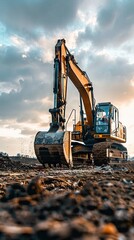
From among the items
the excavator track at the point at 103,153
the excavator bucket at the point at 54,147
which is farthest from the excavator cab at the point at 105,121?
the excavator bucket at the point at 54,147

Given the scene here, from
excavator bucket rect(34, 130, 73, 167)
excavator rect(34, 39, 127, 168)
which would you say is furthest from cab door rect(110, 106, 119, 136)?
excavator bucket rect(34, 130, 73, 167)

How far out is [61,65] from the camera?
17.5 meters

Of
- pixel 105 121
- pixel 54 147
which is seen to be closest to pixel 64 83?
pixel 54 147

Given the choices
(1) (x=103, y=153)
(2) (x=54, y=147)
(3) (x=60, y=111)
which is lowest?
(1) (x=103, y=153)

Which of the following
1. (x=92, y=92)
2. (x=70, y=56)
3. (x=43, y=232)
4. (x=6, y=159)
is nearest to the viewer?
(x=43, y=232)

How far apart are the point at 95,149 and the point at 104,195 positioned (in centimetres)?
1500

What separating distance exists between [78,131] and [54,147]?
766 centimetres

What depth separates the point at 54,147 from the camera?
14711mm

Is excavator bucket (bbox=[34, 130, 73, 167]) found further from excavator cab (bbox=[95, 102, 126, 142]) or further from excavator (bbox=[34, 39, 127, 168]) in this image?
excavator cab (bbox=[95, 102, 126, 142])

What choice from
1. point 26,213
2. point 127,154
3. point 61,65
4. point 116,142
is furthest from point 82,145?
point 26,213

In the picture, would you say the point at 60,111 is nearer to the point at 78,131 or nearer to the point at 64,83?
the point at 64,83

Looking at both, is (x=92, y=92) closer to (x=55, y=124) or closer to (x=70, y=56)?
(x=70, y=56)

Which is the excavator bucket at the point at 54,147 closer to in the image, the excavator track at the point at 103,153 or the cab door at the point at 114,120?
the excavator track at the point at 103,153

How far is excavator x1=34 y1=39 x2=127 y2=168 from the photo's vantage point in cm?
1504
